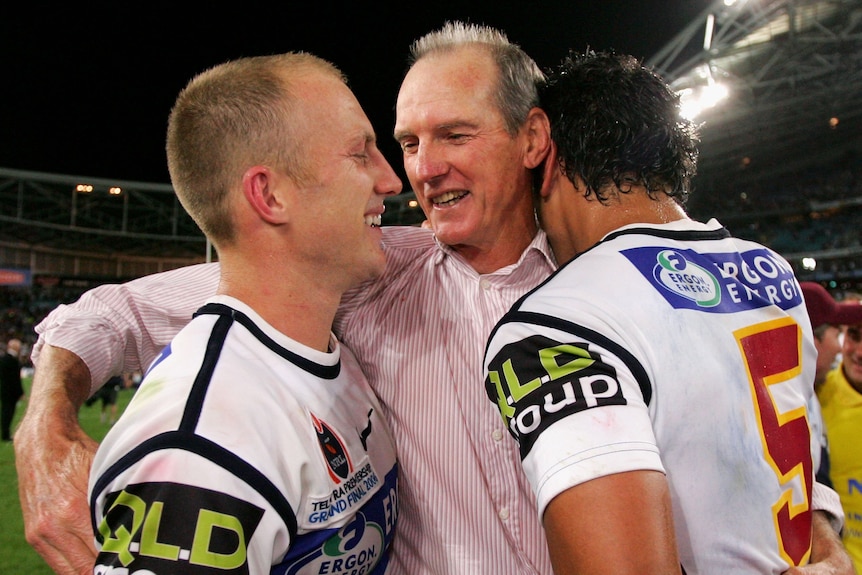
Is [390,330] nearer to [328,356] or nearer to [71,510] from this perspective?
[328,356]

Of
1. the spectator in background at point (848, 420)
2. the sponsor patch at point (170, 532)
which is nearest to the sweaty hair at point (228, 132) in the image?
the sponsor patch at point (170, 532)

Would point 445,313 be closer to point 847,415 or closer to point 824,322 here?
point 824,322

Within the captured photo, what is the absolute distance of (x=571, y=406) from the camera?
1.17 m

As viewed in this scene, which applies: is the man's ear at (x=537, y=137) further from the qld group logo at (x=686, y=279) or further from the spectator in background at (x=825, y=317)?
the spectator in background at (x=825, y=317)

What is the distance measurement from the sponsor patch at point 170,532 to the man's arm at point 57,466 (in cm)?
33

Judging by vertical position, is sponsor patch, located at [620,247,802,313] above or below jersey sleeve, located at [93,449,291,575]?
above

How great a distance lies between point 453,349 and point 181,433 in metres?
0.99

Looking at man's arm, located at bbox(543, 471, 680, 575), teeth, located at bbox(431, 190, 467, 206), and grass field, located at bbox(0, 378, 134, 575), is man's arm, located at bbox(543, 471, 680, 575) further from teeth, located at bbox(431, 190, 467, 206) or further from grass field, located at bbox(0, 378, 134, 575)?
grass field, located at bbox(0, 378, 134, 575)

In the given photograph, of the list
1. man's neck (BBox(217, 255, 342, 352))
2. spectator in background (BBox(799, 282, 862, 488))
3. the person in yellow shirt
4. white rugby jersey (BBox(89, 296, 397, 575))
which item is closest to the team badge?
white rugby jersey (BBox(89, 296, 397, 575))

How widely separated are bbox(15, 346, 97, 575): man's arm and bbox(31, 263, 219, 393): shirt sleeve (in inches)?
2.6

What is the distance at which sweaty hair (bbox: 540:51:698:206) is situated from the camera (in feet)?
5.61

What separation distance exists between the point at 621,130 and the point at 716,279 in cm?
54

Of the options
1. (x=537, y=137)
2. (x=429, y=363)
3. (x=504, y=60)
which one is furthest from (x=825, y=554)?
(x=504, y=60)

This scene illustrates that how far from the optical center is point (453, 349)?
203 cm
